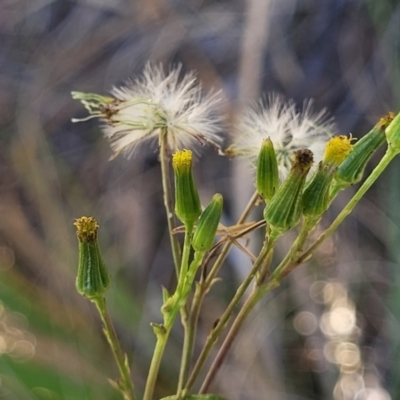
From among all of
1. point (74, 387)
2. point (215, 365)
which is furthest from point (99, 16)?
point (215, 365)

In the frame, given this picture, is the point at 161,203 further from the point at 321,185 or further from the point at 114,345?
the point at 321,185

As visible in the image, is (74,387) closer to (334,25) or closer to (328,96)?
(328,96)

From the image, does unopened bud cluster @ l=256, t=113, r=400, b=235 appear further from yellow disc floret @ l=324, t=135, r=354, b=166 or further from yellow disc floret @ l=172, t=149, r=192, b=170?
yellow disc floret @ l=172, t=149, r=192, b=170

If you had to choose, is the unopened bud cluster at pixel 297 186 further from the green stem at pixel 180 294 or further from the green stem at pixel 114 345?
the green stem at pixel 114 345

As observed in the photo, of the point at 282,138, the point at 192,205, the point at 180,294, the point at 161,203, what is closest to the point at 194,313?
the point at 180,294

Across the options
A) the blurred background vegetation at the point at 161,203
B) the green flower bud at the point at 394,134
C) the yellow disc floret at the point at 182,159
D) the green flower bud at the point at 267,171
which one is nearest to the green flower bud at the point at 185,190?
the yellow disc floret at the point at 182,159

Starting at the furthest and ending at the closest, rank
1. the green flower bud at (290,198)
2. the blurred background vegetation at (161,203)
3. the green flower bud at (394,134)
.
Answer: the blurred background vegetation at (161,203) → the green flower bud at (394,134) → the green flower bud at (290,198)
